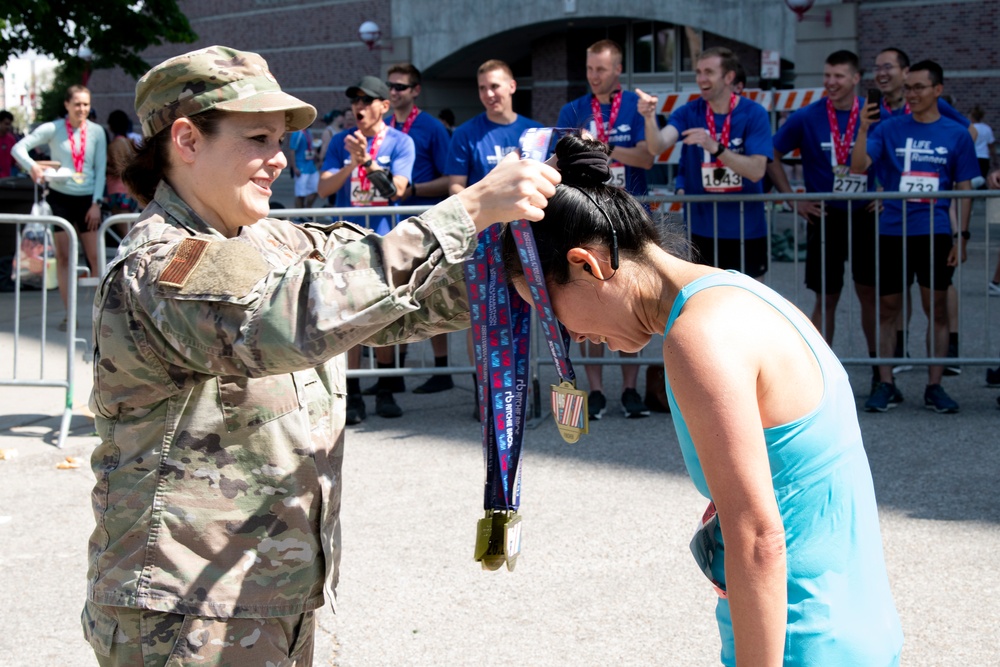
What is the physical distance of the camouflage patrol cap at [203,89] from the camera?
2.08 meters

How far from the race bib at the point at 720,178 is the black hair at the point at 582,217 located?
16.8 feet

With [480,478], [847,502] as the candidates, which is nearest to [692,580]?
[480,478]

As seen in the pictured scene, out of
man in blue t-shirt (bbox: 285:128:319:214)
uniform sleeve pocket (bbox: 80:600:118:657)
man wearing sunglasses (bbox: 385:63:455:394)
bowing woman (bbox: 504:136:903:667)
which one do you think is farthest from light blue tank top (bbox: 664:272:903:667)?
man in blue t-shirt (bbox: 285:128:319:214)

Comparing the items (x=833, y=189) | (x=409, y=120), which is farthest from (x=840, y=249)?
(x=409, y=120)

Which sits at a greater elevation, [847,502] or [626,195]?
[626,195]

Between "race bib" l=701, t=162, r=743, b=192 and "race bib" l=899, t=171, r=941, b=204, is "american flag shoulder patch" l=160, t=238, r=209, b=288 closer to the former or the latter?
"race bib" l=701, t=162, r=743, b=192

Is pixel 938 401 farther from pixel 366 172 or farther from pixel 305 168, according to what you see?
pixel 305 168

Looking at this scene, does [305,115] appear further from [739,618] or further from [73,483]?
[73,483]

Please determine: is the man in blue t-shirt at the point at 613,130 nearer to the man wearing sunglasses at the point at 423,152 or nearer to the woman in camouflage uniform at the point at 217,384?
the man wearing sunglasses at the point at 423,152

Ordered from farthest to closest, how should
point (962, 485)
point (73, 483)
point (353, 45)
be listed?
point (353, 45), point (73, 483), point (962, 485)

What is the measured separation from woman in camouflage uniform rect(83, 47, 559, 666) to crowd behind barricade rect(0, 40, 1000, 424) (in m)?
4.77

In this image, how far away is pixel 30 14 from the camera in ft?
61.7

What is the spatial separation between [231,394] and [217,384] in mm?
32

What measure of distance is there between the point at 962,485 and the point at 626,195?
3981mm
